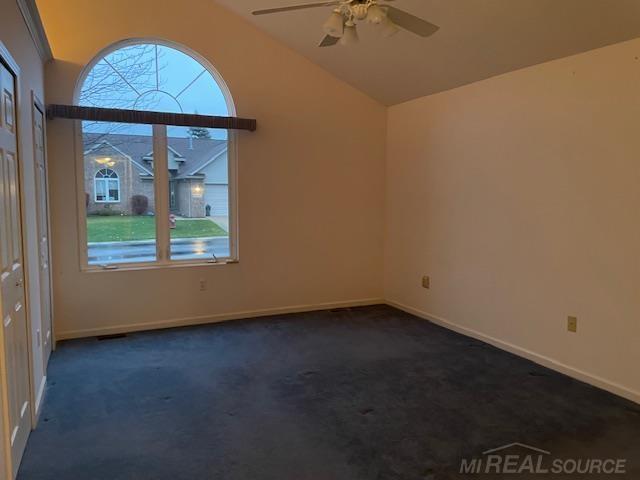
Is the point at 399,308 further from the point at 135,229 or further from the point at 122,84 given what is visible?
the point at 122,84

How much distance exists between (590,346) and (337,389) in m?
1.81

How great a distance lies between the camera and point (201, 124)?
4.50m

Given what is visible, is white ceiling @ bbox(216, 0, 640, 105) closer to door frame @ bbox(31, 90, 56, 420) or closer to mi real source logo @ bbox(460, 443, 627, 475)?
door frame @ bbox(31, 90, 56, 420)

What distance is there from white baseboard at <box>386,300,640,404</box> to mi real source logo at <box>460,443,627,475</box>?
87 cm

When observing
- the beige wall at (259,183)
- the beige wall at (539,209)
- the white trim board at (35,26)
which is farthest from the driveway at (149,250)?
the beige wall at (539,209)

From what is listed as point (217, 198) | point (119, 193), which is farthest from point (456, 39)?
point (119, 193)

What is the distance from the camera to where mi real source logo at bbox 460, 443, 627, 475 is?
2250 millimetres

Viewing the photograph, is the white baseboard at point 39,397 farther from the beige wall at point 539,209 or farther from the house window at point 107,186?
the beige wall at point 539,209

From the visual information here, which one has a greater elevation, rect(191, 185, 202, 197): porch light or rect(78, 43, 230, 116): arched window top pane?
rect(78, 43, 230, 116): arched window top pane

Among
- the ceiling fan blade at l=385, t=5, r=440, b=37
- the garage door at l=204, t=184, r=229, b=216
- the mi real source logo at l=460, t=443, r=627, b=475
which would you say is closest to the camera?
the mi real source logo at l=460, t=443, r=627, b=475

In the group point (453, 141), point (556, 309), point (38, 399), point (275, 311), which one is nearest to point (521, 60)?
point (453, 141)

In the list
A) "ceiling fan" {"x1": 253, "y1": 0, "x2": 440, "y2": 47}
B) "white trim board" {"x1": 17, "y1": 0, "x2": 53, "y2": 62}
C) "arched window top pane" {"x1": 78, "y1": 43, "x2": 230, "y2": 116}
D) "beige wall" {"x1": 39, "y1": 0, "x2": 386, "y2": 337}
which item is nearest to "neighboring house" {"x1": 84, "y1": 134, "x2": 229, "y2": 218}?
"beige wall" {"x1": 39, "y1": 0, "x2": 386, "y2": 337}

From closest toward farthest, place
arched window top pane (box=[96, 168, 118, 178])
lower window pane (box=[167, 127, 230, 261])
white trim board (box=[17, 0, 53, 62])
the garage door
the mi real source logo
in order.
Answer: the mi real source logo < white trim board (box=[17, 0, 53, 62]) < arched window top pane (box=[96, 168, 118, 178]) < lower window pane (box=[167, 127, 230, 261]) < the garage door

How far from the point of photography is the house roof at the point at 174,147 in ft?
14.1
